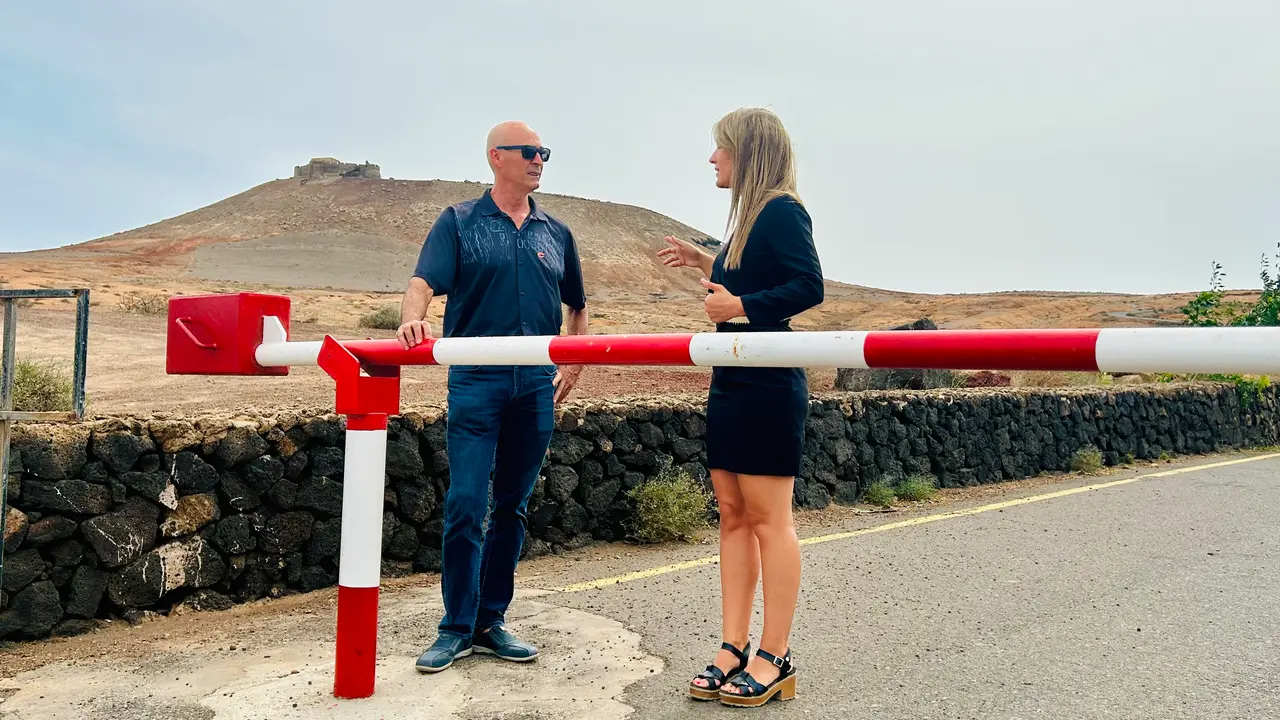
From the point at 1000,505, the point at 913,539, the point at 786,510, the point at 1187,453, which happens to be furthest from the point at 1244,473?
the point at 786,510

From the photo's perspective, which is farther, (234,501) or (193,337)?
(234,501)

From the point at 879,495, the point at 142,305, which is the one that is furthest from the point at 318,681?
the point at 142,305

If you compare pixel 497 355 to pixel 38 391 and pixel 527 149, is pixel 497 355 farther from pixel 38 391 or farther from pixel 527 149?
pixel 38 391

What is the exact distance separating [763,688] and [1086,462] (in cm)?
1002

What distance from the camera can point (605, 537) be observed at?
7035 mm

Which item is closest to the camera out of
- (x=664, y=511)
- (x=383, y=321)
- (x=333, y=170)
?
(x=664, y=511)

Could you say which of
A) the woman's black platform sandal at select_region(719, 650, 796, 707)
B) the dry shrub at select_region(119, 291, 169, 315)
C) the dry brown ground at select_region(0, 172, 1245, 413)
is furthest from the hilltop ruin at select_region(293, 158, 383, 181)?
the woman's black platform sandal at select_region(719, 650, 796, 707)

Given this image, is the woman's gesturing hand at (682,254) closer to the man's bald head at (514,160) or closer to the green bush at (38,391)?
the man's bald head at (514,160)

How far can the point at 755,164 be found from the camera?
3695 millimetres

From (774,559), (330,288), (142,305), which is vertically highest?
(330,288)

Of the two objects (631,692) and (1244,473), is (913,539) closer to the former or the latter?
(631,692)

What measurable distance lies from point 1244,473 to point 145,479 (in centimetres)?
1168

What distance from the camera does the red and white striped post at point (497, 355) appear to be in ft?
8.46

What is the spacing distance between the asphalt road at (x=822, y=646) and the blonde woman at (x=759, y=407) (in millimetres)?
221
